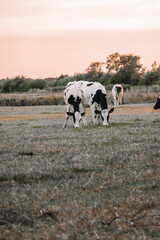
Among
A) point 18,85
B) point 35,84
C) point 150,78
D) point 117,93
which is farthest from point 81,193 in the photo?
point 150,78

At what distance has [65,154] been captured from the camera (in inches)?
364

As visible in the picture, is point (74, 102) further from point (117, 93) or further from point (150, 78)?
point (150, 78)

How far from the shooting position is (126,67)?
3199 inches

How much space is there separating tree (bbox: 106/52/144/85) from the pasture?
63.7 meters

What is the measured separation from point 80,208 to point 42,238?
0.92 m

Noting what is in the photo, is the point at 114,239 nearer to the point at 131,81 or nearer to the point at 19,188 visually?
the point at 19,188

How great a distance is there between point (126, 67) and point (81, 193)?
7702cm

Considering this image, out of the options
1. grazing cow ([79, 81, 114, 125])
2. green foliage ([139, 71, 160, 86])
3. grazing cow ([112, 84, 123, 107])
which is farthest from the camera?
green foliage ([139, 71, 160, 86])

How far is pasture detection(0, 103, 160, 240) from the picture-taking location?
167 inches

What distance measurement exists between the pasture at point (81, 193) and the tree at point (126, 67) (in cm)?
6371

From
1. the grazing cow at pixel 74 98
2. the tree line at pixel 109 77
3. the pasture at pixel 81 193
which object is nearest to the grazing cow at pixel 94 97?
the grazing cow at pixel 74 98

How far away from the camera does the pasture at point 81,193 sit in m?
4.23

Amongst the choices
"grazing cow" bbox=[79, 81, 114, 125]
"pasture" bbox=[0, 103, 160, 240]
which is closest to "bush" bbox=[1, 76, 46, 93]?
"grazing cow" bbox=[79, 81, 114, 125]

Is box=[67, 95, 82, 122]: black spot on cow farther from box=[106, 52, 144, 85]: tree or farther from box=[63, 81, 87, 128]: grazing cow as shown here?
box=[106, 52, 144, 85]: tree
